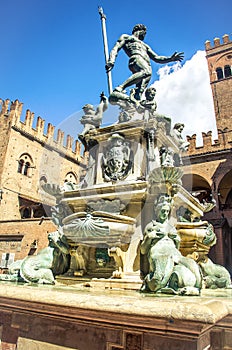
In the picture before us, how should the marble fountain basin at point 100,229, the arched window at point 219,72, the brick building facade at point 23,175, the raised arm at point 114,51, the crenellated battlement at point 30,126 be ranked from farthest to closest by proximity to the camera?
the arched window at point 219,72 → the crenellated battlement at point 30,126 → the brick building facade at point 23,175 → the raised arm at point 114,51 → the marble fountain basin at point 100,229

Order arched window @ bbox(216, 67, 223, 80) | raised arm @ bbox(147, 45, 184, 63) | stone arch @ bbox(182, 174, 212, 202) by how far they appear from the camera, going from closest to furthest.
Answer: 1. raised arm @ bbox(147, 45, 184, 63)
2. stone arch @ bbox(182, 174, 212, 202)
3. arched window @ bbox(216, 67, 223, 80)

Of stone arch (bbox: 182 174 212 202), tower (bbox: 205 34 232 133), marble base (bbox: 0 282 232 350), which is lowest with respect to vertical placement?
marble base (bbox: 0 282 232 350)

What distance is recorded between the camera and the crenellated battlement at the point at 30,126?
2470 cm

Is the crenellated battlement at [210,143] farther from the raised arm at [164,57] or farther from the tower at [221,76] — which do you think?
the raised arm at [164,57]

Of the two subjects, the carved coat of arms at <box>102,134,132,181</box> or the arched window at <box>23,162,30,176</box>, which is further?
the arched window at <box>23,162,30,176</box>

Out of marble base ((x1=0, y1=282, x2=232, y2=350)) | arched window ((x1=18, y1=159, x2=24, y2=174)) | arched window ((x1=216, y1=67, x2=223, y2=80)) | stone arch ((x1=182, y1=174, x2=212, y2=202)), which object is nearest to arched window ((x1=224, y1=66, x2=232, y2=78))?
arched window ((x1=216, y1=67, x2=223, y2=80))

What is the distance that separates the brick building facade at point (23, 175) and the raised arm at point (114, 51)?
575 inches

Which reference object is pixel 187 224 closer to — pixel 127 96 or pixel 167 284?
pixel 167 284

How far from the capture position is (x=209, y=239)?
440cm

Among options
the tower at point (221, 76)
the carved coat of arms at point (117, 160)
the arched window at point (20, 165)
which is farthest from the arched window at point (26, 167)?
the carved coat of arms at point (117, 160)

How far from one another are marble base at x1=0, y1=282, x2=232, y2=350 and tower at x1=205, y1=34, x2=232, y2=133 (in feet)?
88.4

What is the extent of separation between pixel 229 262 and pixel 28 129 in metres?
19.0

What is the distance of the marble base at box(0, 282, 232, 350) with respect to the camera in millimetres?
2000

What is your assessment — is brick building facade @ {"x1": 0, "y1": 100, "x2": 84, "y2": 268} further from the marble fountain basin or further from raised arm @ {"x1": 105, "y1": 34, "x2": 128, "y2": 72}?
the marble fountain basin
